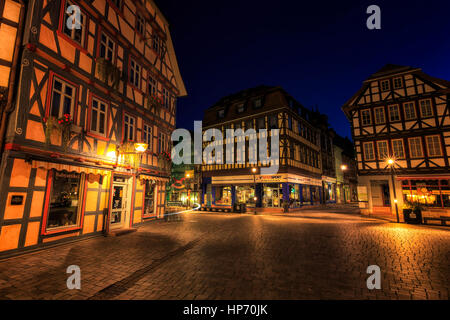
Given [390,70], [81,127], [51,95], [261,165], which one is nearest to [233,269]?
[81,127]

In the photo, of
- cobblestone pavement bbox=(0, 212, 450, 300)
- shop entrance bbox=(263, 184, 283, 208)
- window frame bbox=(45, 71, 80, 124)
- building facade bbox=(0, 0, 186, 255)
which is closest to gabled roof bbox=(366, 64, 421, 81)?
shop entrance bbox=(263, 184, 283, 208)

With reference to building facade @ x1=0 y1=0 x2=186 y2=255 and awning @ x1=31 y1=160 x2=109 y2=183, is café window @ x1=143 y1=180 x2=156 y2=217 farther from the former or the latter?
awning @ x1=31 y1=160 x2=109 y2=183

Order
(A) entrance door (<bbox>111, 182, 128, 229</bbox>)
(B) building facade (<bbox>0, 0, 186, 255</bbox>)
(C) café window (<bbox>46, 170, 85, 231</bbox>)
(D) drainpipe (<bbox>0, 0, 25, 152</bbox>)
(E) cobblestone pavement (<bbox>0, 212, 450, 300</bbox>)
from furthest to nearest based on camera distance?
(A) entrance door (<bbox>111, 182, 128, 229</bbox>) → (C) café window (<bbox>46, 170, 85, 231</bbox>) → (B) building facade (<bbox>0, 0, 186, 255</bbox>) → (D) drainpipe (<bbox>0, 0, 25, 152</bbox>) → (E) cobblestone pavement (<bbox>0, 212, 450, 300</bbox>)

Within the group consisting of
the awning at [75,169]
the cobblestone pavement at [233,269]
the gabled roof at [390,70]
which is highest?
the gabled roof at [390,70]

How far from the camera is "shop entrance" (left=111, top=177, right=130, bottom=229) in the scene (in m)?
10.4

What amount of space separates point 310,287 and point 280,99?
21.8 meters

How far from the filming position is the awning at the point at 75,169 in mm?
6661

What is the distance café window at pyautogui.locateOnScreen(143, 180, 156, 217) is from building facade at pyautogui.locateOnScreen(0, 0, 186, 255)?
0.20 ft

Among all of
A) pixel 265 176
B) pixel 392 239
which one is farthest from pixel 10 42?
pixel 265 176

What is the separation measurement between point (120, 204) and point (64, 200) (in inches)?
122

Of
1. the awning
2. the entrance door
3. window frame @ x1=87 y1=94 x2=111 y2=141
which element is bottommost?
the entrance door

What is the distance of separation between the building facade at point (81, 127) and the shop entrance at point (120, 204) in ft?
0.17

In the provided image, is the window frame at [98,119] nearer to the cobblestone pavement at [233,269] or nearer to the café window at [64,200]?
the café window at [64,200]

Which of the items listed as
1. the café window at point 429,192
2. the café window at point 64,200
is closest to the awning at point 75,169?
the café window at point 64,200
